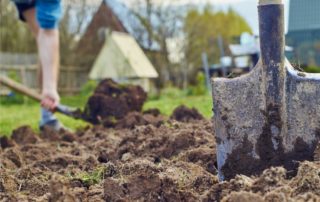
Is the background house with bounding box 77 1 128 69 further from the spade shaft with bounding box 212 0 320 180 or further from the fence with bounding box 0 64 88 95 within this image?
the spade shaft with bounding box 212 0 320 180

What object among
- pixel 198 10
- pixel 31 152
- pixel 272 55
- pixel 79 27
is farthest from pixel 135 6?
pixel 272 55

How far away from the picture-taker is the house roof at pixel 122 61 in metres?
16.0

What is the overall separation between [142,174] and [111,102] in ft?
11.9

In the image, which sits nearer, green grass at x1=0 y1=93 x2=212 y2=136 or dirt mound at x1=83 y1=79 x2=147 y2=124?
dirt mound at x1=83 y1=79 x2=147 y2=124

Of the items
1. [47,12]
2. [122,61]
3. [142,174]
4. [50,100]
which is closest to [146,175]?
[142,174]

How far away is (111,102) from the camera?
17.9 feet

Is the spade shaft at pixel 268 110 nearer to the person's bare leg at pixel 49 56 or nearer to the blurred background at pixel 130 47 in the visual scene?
the person's bare leg at pixel 49 56

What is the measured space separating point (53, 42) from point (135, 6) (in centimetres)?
1375

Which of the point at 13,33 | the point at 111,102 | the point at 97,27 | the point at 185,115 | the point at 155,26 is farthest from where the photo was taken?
the point at 97,27

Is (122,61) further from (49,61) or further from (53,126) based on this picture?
(49,61)

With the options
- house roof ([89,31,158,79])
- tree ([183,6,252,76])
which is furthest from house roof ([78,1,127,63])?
tree ([183,6,252,76])

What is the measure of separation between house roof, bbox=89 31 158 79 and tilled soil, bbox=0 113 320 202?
12363 millimetres

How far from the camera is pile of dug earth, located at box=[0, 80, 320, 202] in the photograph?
1.66 meters

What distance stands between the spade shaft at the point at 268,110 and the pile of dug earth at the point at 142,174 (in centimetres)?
10
